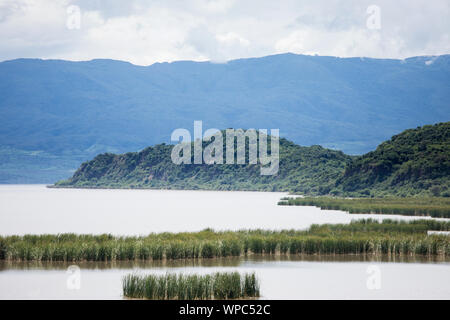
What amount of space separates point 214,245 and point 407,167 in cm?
5404

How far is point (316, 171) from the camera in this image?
11394cm

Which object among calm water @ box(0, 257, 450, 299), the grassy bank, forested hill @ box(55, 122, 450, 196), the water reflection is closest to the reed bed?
calm water @ box(0, 257, 450, 299)

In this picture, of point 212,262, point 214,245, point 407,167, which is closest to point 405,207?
point 407,167

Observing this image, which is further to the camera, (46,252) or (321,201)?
Result: (321,201)

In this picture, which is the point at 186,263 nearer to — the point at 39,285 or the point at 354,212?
the point at 39,285

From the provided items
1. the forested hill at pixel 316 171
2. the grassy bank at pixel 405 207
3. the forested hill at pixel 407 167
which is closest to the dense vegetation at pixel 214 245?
the grassy bank at pixel 405 207

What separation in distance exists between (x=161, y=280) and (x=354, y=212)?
3742cm

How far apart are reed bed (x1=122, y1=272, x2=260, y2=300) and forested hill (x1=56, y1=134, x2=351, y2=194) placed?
73.0 m

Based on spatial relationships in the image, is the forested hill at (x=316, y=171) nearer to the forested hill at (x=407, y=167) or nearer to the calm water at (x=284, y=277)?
the forested hill at (x=407, y=167)

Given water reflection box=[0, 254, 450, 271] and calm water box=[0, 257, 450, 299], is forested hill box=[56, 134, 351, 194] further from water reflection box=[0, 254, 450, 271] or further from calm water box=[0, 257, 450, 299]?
calm water box=[0, 257, 450, 299]

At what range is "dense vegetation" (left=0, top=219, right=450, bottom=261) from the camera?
2727 centimetres

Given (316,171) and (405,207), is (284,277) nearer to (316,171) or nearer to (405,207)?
(405,207)

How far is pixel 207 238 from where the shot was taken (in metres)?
30.9
